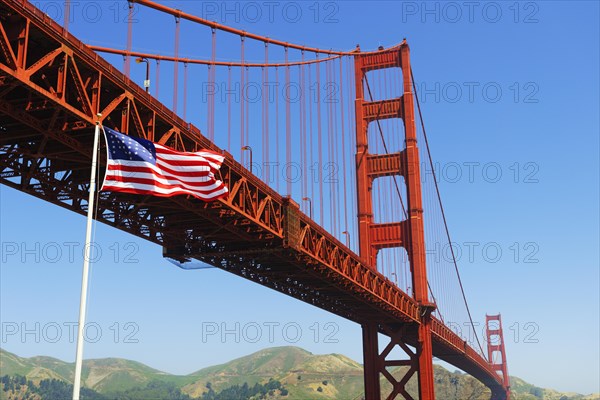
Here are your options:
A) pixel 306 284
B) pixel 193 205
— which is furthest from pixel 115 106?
pixel 306 284

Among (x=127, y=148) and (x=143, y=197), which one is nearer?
(x=127, y=148)

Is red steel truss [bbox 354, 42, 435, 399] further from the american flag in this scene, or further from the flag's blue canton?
the flag's blue canton

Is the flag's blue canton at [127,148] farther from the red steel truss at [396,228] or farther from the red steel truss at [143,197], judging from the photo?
the red steel truss at [396,228]

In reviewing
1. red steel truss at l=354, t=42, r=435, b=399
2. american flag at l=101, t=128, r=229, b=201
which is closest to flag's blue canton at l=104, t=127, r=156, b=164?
american flag at l=101, t=128, r=229, b=201

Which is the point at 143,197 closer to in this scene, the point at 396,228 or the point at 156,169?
the point at 156,169

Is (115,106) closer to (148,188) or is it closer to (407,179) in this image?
(148,188)

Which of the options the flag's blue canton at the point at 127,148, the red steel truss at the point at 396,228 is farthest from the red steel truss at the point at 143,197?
the red steel truss at the point at 396,228

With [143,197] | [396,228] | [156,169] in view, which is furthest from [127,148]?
[396,228]
